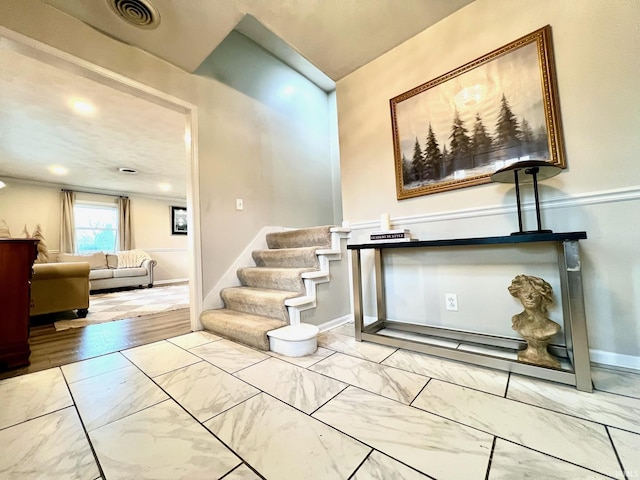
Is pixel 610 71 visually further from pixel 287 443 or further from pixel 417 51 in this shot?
pixel 287 443

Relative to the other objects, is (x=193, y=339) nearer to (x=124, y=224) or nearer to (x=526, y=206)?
(x=526, y=206)

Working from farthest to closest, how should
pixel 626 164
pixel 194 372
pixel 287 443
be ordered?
pixel 194 372
pixel 626 164
pixel 287 443

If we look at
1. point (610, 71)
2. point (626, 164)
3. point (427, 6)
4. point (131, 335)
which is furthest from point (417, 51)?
point (131, 335)

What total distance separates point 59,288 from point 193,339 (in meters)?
2.11

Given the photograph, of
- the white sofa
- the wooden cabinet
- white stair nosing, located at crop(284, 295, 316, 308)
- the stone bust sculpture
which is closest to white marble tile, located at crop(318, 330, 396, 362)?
white stair nosing, located at crop(284, 295, 316, 308)

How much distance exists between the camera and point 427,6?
5.45 ft

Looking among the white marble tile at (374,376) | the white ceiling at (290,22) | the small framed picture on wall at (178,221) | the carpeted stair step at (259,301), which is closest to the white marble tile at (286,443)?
the white marble tile at (374,376)

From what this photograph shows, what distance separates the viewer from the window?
5.48 meters

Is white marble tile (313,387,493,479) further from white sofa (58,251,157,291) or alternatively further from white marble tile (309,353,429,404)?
white sofa (58,251,157,291)

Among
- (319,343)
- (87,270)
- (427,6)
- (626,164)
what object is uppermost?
(427,6)

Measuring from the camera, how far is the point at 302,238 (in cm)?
238

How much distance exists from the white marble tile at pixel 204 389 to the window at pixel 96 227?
5.93 m

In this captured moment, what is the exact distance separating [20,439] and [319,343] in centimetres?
135

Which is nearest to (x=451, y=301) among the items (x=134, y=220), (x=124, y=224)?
(x=124, y=224)
